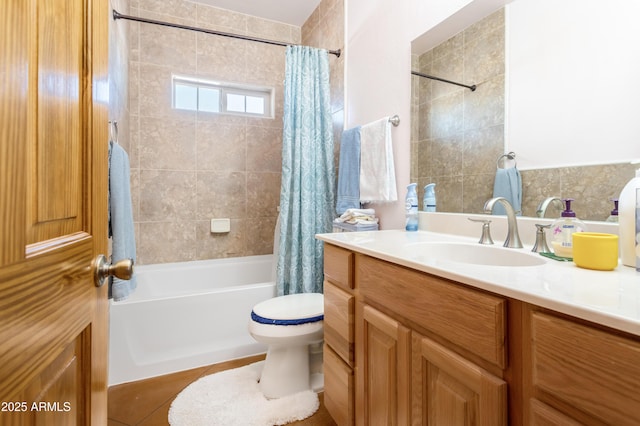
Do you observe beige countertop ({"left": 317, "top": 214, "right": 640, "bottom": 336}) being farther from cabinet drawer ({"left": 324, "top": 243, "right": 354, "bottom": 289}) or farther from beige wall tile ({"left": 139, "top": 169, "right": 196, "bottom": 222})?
beige wall tile ({"left": 139, "top": 169, "right": 196, "bottom": 222})

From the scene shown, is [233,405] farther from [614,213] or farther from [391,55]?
[391,55]

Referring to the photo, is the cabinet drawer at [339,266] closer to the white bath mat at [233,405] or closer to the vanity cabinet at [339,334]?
the vanity cabinet at [339,334]

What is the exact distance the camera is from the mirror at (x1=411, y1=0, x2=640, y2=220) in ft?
2.73

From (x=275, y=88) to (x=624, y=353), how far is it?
2853mm

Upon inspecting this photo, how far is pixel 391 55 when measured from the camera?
1.65 meters

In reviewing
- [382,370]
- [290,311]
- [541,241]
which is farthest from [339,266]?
[541,241]

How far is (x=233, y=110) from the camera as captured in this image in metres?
2.68

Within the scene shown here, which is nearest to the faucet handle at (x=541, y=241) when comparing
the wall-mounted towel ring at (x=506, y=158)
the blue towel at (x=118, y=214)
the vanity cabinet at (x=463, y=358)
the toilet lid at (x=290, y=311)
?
the wall-mounted towel ring at (x=506, y=158)

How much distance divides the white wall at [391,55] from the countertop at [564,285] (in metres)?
0.86

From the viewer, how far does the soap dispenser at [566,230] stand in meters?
0.79

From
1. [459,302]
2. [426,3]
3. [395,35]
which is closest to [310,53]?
[395,35]

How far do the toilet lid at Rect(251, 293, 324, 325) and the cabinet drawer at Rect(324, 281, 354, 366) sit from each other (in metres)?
0.21

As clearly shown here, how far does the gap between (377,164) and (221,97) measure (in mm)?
1700

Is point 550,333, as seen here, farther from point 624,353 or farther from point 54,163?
point 54,163
